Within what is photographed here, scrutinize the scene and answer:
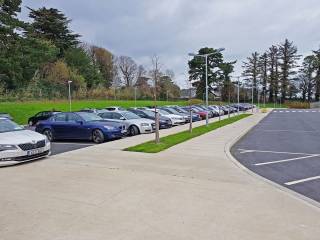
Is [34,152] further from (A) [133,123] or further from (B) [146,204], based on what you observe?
(A) [133,123]

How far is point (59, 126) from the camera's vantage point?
16.0m

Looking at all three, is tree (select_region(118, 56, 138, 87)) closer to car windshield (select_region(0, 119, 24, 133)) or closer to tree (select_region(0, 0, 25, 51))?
tree (select_region(0, 0, 25, 51))

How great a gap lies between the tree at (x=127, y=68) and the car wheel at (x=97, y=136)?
241 ft

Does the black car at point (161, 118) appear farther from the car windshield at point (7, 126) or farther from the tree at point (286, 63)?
the tree at point (286, 63)

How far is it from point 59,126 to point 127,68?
74608 mm

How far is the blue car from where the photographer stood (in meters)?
15.5

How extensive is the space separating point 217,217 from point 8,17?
3370 centimetres

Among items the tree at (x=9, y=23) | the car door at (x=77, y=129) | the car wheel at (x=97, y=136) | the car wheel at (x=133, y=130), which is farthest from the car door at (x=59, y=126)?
the tree at (x=9, y=23)

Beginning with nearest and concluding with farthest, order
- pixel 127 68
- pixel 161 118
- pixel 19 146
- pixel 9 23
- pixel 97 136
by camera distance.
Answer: pixel 19 146
pixel 97 136
pixel 161 118
pixel 9 23
pixel 127 68

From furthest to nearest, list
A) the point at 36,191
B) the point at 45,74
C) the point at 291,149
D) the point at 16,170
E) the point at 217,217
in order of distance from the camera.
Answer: the point at 45,74 < the point at 291,149 < the point at 16,170 < the point at 36,191 < the point at 217,217

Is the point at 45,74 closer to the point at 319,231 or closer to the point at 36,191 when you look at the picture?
the point at 36,191

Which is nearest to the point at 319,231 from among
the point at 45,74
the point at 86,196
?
the point at 86,196

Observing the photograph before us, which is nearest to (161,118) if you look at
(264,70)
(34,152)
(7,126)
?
(7,126)

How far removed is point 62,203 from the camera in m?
6.04
